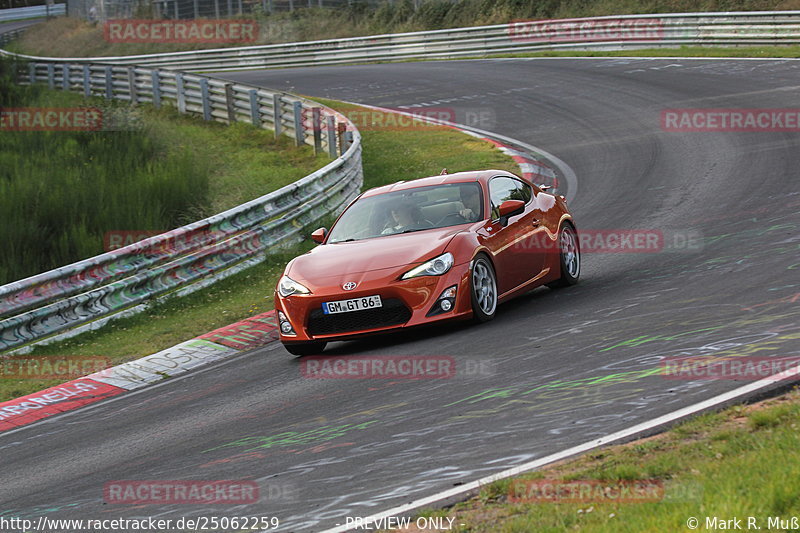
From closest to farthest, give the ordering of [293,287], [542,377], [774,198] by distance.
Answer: [542,377]
[293,287]
[774,198]

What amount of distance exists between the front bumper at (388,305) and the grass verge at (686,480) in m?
3.79

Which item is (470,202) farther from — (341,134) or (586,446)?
(341,134)

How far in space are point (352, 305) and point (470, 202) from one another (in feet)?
6.36

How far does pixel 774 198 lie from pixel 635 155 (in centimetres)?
545

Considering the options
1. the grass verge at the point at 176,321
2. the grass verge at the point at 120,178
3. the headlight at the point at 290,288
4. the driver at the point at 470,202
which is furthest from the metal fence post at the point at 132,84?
the headlight at the point at 290,288

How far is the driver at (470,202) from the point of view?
10281 millimetres

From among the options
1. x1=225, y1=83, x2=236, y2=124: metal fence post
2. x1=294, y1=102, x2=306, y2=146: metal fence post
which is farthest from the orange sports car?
x1=225, y1=83, x2=236, y2=124: metal fence post

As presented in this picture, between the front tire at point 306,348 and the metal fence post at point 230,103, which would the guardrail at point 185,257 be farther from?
the metal fence post at point 230,103

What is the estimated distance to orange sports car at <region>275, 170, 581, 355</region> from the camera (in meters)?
9.21

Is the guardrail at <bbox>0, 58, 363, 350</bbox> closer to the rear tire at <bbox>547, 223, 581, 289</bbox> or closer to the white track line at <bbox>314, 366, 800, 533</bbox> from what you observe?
the rear tire at <bbox>547, 223, 581, 289</bbox>

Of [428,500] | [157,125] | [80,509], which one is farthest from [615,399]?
[157,125]

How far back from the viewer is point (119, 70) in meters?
32.0

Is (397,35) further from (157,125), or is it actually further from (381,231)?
(381,231)

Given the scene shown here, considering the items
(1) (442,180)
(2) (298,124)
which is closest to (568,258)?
(1) (442,180)
